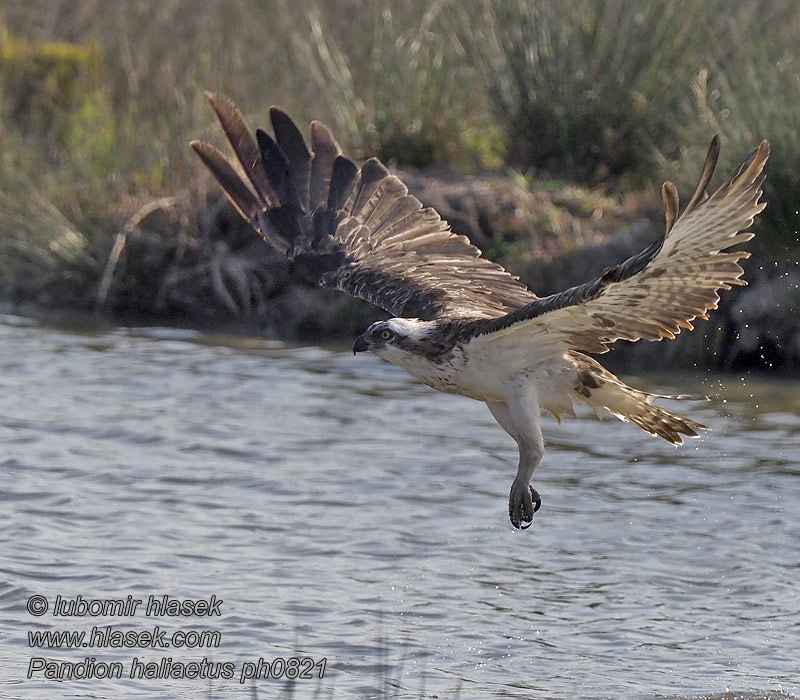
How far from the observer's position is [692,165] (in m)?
10.1

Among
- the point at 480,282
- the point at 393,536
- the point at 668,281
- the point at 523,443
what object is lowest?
the point at 393,536

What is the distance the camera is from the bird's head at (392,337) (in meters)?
5.37

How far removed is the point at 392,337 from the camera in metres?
5.39

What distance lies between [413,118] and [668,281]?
7.93m

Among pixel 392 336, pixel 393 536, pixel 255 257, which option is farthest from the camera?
pixel 255 257

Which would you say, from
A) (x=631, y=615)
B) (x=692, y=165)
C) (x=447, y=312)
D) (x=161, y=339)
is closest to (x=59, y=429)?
(x=161, y=339)

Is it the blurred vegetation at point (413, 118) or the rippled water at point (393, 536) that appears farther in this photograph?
the blurred vegetation at point (413, 118)

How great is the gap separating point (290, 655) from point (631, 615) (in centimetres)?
144

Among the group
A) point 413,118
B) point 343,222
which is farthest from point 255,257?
point 343,222

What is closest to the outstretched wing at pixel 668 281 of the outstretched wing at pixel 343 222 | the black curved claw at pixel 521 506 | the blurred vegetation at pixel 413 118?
the black curved claw at pixel 521 506

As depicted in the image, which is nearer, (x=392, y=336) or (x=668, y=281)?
(x=668, y=281)

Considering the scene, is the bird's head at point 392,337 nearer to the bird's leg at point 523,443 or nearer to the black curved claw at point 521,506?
the bird's leg at point 523,443

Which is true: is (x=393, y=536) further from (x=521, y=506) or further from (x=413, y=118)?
(x=413, y=118)

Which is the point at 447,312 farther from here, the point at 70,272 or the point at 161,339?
the point at 70,272
